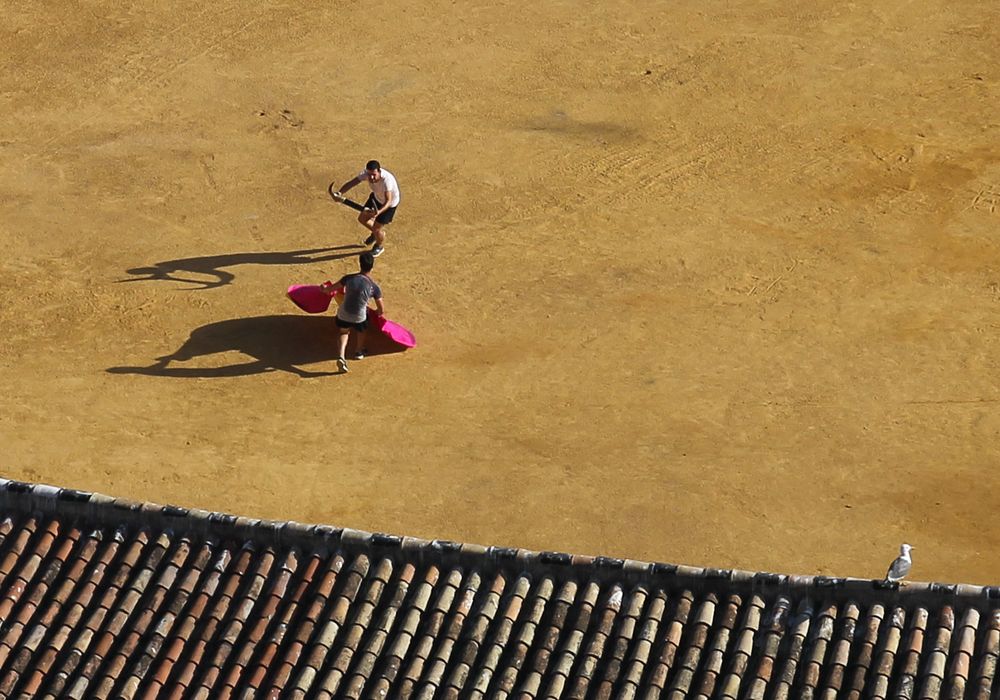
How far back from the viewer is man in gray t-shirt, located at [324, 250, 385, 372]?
1998cm

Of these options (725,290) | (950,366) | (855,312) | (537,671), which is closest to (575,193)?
(725,290)

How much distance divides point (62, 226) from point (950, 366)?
1295 centimetres

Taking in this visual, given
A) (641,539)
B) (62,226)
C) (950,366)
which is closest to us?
(641,539)

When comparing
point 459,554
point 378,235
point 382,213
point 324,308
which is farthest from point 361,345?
point 459,554

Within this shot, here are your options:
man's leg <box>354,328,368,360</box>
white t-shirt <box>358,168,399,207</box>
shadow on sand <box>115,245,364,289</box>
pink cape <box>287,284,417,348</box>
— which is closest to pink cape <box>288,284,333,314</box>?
pink cape <box>287,284,417,348</box>

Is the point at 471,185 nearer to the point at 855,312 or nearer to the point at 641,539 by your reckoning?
the point at 855,312

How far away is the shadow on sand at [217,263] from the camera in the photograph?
22.0m

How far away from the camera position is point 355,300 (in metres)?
20.0

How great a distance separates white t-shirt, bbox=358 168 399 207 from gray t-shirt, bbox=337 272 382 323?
256cm

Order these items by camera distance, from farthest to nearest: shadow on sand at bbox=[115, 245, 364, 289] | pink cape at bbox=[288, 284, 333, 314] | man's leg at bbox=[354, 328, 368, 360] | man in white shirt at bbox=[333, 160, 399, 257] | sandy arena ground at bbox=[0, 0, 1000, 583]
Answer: man in white shirt at bbox=[333, 160, 399, 257] < shadow on sand at bbox=[115, 245, 364, 289] < pink cape at bbox=[288, 284, 333, 314] < man's leg at bbox=[354, 328, 368, 360] < sandy arena ground at bbox=[0, 0, 1000, 583]

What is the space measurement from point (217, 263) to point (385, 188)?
2.67m

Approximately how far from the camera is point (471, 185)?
79.4 feet

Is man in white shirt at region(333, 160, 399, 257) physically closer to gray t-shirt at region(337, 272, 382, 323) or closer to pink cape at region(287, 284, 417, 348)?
pink cape at region(287, 284, 417, 348)

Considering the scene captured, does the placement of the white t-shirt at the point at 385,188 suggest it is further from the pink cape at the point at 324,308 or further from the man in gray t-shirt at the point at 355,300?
the man in gray t-shirt at the point at 355,300
